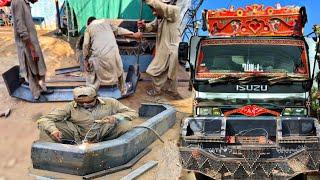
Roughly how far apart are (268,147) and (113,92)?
548cm

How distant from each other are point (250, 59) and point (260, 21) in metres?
0.99

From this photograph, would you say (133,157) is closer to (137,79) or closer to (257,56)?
(257,56)

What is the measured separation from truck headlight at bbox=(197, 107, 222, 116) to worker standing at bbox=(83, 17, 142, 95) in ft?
12.2

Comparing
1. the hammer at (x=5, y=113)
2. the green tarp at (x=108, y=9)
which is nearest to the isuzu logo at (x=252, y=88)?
the hammer at (x=5, y=113)

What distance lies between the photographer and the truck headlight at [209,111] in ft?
23.9

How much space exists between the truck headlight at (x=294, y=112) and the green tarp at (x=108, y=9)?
9.35 metres

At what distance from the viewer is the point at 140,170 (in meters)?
7.18

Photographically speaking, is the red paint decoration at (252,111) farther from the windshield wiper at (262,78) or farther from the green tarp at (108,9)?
the green tarp at (108,9)

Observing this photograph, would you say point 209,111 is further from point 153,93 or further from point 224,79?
point 153,93

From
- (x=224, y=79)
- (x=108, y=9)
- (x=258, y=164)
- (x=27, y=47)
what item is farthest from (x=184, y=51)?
(x=108, y=9)

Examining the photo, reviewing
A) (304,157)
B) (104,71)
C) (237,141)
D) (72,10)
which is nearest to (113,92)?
(104,71)

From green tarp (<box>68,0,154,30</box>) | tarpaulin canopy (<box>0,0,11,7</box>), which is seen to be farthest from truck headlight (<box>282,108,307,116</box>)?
tarpaulin canopy (<box>0,0,11,7</box>)

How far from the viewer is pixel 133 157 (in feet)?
25.5

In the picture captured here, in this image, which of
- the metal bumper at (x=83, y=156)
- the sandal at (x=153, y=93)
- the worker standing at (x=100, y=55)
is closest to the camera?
the metal bumper at (x=83, y=156)
